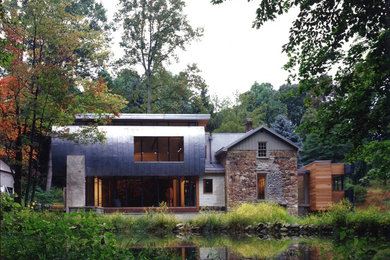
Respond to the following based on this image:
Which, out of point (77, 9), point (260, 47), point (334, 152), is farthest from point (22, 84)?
point (260, 47)

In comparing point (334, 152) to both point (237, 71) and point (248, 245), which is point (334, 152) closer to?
point (237, 71)

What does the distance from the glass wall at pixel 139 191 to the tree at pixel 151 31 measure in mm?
5809

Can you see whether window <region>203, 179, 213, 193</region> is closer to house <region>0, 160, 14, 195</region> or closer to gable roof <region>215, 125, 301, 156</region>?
gable roof <region>215, 125, 301, 156</region>

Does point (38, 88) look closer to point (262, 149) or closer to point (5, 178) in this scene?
point (5, 178)

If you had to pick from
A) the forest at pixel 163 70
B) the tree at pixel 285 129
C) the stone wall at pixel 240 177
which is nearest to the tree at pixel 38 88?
the forest at pixel 163 70

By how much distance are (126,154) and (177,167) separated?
132 inches

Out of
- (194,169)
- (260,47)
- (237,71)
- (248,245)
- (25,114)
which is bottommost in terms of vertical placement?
(248,245)

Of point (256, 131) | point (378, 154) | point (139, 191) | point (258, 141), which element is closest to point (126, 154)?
point (139, 191)

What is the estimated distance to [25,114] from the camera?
19.2m

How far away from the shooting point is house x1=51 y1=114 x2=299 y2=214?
31719 millimetres

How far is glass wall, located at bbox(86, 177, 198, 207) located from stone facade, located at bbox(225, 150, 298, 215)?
2.57 metres

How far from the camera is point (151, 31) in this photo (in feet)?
123

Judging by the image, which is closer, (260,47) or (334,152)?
(334,152)

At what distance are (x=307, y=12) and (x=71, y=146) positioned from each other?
20.8 m
